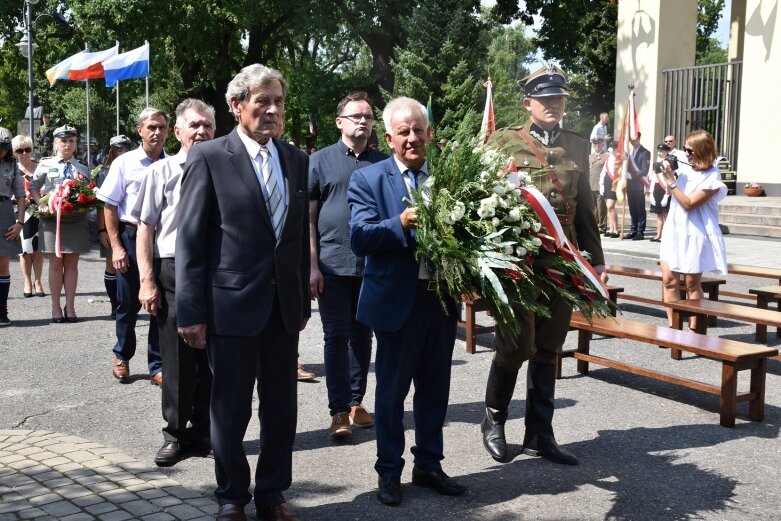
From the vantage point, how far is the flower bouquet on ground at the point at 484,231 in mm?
4188

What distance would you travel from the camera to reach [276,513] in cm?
425

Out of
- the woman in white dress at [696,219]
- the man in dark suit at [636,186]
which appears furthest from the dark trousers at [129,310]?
the man in dark suit at [636,186]

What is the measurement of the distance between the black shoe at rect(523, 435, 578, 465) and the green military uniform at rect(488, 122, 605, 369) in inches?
18.7

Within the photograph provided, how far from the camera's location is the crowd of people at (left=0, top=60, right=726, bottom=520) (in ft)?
13.5

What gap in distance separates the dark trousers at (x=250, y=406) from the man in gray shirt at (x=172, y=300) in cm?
108

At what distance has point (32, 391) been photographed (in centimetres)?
695

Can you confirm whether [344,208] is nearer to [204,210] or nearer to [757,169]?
[204,210]

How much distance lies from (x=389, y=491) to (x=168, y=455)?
1408 mm

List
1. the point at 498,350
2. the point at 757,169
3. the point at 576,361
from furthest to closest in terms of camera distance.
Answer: the point at 757,169 → the point at 576,361 → the point at 498,350

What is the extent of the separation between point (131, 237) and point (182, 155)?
5.28ft

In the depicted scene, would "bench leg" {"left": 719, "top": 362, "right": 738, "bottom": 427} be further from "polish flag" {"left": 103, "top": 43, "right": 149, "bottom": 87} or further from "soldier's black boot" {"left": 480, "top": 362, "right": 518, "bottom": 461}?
"polish flag" {"left": 103, "top": 43, "right": 149, "bottom": 87}

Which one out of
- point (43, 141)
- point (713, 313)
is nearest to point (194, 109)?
point (713, 313)

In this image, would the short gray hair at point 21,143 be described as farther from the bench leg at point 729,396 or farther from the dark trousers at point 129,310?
the bench leg at point 729,396

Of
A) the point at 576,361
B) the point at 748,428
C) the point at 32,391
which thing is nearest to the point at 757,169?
the point at 576,361
